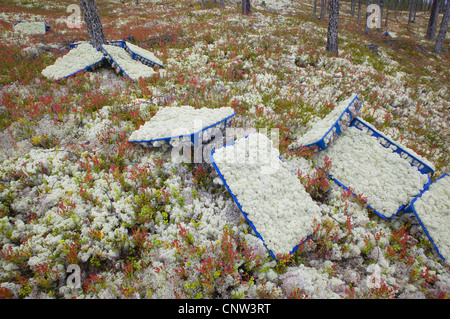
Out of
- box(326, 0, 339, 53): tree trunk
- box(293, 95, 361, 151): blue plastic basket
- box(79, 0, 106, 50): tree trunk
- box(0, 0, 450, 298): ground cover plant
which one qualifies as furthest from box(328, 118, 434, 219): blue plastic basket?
box(79, 0, 106, 50): tree trunk

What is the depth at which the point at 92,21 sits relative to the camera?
9.08 meters

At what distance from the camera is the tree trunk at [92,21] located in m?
8.88

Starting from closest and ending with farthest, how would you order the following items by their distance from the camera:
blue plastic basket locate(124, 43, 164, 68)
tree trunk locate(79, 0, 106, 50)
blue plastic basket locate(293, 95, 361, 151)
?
1. blue plastic basket locate(293, 95, 361, 151)
2. tree trunk locate(79, 0, 106, 50)
3. blue plastic basket locate(124, 43, 164, 68)

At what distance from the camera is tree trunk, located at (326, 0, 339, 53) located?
1121 cm

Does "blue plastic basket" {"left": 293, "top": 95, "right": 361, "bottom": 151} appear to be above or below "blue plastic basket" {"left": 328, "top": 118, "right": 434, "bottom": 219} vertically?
above

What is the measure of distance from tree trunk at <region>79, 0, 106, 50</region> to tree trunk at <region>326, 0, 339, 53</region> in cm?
1169

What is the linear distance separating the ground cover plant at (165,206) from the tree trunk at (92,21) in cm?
167

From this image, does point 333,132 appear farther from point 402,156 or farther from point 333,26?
point 333,26

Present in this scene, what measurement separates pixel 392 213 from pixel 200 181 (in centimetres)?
404

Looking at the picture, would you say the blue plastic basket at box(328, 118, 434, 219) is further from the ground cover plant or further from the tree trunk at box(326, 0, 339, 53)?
the tree trunk at box(326, 0, 339, 53)

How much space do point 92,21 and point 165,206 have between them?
9682 millimetres

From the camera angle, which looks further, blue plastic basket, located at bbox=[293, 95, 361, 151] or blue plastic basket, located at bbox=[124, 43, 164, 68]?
blue plastic basket, located at bbox=[124, 43, 164, 68]

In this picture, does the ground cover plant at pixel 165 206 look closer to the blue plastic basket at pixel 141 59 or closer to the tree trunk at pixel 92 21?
the blue plastic basket at pixel 141 59

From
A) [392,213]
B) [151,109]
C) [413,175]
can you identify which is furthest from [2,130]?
[413,175]
